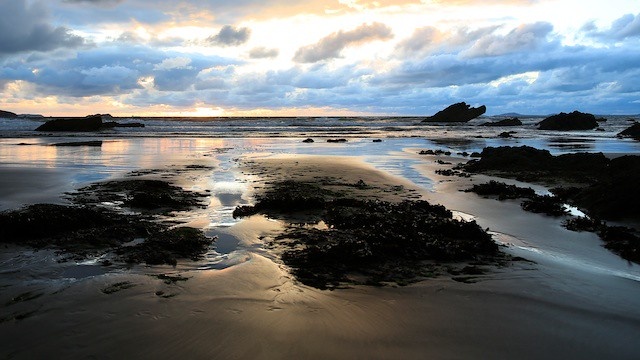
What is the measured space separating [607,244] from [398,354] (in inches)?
222

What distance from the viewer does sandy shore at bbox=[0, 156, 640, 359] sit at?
378 centimetres

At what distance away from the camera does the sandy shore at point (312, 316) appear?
12.4 ft

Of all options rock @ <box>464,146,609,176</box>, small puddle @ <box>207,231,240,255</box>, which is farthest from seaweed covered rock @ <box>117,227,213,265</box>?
rock @ <box>464,146,609,176</box>

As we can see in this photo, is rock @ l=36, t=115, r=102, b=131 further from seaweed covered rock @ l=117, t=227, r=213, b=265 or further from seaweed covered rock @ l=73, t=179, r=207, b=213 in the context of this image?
seaweed covered rock @ l=117, t=227, r=213, b=265

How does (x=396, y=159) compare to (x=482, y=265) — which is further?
(x=396, y=159)

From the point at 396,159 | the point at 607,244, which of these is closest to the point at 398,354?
the point at 607,244

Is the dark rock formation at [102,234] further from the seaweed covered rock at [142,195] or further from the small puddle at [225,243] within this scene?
the seaweed covered rock at [142,195]

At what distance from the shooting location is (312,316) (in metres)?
4.40

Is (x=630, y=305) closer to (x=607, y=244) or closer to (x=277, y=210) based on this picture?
(x=607, y=244)

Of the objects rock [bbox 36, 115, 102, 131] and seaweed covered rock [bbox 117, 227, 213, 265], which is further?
rock [bbox 36, 115, 102, 131]

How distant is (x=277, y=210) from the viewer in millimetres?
9203

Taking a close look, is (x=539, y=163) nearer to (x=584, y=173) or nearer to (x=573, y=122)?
(x=584, y=173)

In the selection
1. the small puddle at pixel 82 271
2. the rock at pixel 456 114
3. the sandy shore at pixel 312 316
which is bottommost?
the sandy shore at pixel 312 316

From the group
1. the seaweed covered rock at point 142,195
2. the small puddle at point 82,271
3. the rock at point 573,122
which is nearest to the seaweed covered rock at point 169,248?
the small puddle at point 82,271
